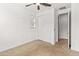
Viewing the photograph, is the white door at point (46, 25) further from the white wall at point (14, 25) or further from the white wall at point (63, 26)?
the white wall at point (63, 26)

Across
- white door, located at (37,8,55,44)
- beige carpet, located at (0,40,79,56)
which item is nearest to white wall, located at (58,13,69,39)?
white door, located at (37,8,55,44)

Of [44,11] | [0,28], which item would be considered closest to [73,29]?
[44,11]

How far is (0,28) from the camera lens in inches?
149

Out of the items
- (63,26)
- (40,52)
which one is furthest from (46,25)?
(40,52)

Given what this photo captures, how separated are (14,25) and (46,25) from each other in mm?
2134

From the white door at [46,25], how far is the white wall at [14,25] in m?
0.92

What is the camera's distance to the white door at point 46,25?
500cm

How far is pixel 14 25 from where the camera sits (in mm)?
4422

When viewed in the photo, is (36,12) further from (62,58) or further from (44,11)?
(62,58)

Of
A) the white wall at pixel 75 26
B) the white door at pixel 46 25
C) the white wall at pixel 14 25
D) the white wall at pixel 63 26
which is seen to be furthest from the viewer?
the white wall at pixel 63 26

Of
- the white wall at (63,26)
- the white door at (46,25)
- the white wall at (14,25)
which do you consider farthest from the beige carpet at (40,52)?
the white wall at (63,26)

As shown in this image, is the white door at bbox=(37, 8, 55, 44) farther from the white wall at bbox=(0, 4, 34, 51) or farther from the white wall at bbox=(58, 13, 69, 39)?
the white wall at bbox=(58, 13, 69, 39)

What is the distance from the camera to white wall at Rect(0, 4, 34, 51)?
3902 millimetres

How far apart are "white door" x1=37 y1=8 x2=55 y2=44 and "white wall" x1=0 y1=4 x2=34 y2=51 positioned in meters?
0.92
